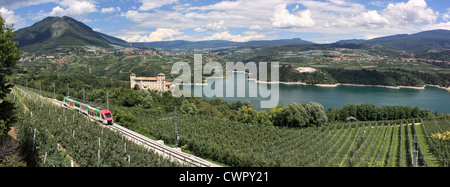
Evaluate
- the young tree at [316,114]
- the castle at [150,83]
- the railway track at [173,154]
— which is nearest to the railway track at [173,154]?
the railway track at [173,154]

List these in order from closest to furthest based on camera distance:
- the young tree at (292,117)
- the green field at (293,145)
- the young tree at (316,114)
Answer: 1. the green field at (293,145)
2. the young tree at (292,117)
3. the young tree at (316,114)

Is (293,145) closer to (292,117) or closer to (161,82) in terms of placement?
(292,117)

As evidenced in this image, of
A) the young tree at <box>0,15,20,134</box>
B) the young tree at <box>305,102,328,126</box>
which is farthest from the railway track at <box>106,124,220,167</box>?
the young tree at <box>305,102,328,126</box>

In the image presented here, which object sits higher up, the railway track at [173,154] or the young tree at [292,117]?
the railway track at [173,154]

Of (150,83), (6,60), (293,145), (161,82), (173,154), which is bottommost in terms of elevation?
(293,145)

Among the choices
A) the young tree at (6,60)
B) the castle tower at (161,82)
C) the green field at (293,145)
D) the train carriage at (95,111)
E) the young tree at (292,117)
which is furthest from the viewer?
the castle tower at (161,82)

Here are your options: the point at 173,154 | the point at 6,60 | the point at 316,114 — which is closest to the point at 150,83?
the point at 316,114

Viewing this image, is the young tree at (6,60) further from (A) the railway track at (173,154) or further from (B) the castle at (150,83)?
(B) the castle at (150,83)

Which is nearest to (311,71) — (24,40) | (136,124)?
(136,124)

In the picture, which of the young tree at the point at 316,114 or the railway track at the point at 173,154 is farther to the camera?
the young tree at the point at 316,114

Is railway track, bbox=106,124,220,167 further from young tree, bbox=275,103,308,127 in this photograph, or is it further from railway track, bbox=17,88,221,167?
young tree, bbox=275,103,308,127

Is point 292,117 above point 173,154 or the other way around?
the other way around

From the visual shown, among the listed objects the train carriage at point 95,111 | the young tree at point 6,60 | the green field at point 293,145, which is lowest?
the green field at point 293,145

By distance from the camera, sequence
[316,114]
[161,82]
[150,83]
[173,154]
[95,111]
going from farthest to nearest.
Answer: [161,82] → [150,83] → [316,114] → [95,111] → [173,154]
